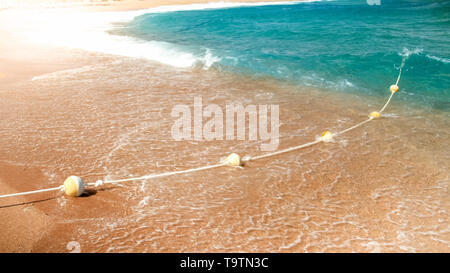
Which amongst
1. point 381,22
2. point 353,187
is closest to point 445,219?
point 353,187

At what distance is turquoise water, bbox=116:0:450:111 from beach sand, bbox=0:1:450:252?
7.64 feet

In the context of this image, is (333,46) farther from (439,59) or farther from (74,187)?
(74,187)

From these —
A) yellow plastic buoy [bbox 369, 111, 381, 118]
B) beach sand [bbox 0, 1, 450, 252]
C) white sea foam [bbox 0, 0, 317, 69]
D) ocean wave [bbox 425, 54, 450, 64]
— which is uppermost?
white sea foam [bbox 0, 0, 317, 69]

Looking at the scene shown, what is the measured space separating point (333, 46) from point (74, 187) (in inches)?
493

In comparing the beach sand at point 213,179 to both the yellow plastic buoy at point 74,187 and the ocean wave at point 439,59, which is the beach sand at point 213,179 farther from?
the ocean wave at point 439,59

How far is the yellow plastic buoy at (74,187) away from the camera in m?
3.97

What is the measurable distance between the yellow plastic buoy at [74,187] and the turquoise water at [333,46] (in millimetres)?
6967

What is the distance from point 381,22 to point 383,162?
16.9 meters

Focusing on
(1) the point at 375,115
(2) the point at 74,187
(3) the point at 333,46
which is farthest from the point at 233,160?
(3) the point at 333,46

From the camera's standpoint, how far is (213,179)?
15.1 ft

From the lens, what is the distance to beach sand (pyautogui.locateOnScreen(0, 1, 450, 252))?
3539 mm

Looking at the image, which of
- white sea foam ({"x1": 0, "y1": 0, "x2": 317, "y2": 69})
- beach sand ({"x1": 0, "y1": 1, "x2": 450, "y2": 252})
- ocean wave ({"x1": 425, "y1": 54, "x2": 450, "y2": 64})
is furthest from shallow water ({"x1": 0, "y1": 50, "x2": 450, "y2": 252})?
ocean wave ({"x1": 425, "y1": 54, "x2": 450, "y2": 64})

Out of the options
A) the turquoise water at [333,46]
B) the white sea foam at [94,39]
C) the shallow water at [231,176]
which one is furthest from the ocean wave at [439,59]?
the white sea foam at [94,39]

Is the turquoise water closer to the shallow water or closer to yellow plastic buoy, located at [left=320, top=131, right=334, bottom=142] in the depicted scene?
the shallow water
